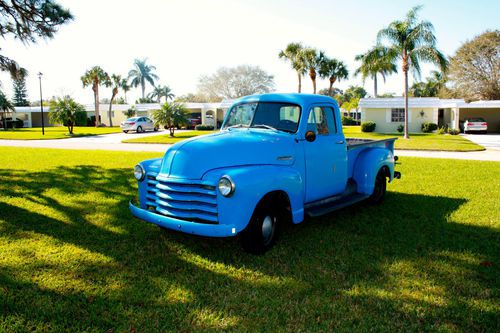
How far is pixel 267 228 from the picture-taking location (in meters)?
4.55

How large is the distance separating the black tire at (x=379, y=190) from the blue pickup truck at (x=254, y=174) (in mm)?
1133

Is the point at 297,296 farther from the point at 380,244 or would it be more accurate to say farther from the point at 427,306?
the point at 380,244

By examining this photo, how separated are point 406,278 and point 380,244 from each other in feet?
3.36

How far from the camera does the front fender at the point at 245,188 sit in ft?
13.0

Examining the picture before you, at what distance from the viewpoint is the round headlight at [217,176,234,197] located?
12.9ft

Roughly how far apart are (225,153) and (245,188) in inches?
22.7

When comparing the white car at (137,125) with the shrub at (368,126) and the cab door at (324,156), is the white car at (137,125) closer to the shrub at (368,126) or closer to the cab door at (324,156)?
the shrub at (368,126)

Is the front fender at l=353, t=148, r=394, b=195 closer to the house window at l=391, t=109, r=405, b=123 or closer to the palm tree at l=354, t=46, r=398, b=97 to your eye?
the palm tree at l=354, t=46, r=398, b=97

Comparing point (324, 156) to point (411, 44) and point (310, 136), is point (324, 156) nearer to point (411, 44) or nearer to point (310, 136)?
point (310, 136)

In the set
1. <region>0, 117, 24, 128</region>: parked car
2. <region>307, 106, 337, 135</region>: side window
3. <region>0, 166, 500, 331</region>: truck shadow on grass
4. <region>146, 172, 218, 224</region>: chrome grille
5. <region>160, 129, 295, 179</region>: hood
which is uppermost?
<region>0, 117, 24, 128</region>: parked car

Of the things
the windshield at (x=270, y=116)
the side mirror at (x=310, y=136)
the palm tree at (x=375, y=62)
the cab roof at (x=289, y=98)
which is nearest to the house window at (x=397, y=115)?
the palm tree at (x=375, y=62)

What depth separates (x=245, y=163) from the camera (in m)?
4.39

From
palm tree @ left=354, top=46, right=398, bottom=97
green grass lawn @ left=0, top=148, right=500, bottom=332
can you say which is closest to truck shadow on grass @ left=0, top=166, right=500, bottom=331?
green grass lawn @ left=0, top=148, right=500, bottom=332

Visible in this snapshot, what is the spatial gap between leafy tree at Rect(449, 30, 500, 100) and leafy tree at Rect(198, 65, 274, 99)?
4518 cm
